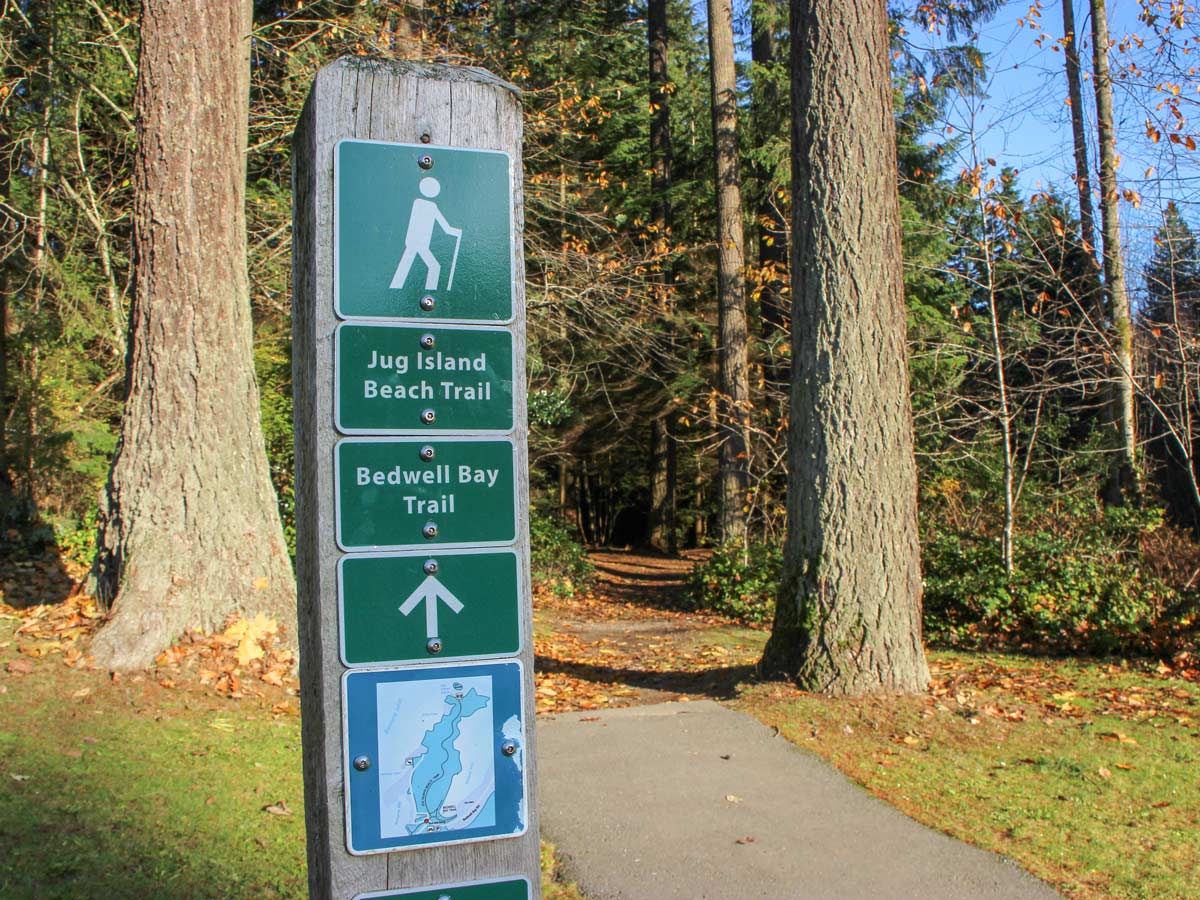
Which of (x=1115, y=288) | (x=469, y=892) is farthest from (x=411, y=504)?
(x=1115, y=288)

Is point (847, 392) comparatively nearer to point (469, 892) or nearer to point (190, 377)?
point (190, 377)

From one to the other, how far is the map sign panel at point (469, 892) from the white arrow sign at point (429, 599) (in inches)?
22.2

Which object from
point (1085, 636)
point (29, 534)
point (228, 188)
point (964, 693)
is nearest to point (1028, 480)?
point (1085, 636)

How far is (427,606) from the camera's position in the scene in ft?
7.91

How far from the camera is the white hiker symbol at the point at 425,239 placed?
2.44 m

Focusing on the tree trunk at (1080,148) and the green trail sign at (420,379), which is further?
the tree trunk at (1080,148)

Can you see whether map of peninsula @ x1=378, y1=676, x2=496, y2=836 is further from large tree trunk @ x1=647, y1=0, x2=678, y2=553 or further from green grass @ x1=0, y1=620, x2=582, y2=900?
large tree trunk @ x1=647, y1=0, x2=678, y2=553

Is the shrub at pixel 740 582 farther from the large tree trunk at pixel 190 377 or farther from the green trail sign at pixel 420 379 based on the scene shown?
the green trail sign at pixel 420 379

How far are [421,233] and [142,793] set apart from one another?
434 cm

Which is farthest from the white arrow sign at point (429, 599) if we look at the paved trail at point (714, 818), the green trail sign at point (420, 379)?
the paved trail at point (714, 818)

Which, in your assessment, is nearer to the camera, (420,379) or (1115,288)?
(420,379)

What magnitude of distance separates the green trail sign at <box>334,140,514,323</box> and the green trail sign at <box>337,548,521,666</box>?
0.55m

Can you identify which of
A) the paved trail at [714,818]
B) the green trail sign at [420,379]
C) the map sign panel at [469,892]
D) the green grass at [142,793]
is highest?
the green trail sign at [420,379]

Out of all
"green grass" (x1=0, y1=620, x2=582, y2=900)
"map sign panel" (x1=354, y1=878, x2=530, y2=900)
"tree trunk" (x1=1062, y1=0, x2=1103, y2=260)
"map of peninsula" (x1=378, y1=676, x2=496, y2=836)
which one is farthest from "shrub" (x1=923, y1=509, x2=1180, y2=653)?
"map of peninsula" (x1=378, y1=676, x2=496, y2=836)
